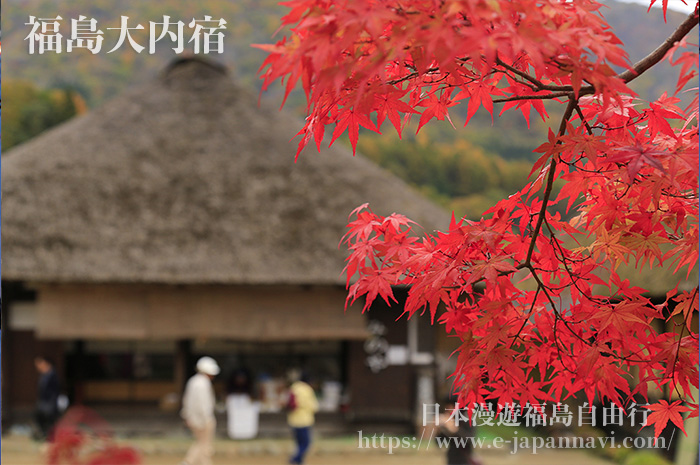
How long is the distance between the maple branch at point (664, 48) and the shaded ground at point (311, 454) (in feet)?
25.8

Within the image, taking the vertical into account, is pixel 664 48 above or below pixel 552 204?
above

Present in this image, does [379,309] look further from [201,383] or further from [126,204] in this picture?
[126,204]

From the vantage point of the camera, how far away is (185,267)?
31.7 ft

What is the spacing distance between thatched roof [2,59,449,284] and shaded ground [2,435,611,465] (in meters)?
2.45

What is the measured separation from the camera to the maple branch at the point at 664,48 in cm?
173

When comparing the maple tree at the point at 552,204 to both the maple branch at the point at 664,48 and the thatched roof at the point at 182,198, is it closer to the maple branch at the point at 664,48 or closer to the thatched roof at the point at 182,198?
the maple branch at the point at 664,48

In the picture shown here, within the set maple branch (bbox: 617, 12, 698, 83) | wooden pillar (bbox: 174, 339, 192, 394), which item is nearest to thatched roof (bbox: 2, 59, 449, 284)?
wooden pillar (bbox: 174, 339, 192, 394)

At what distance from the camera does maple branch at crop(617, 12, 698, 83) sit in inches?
68.1

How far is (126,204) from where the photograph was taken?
10.4 metres

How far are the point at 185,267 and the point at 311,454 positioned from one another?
3.38 meters

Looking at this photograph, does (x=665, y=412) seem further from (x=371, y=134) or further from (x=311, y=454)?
(x=371, y=134)

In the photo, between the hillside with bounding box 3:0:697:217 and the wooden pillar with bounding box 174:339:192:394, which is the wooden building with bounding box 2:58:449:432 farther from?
the hillside with bounding box 3:0:697:217

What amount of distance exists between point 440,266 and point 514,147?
2863 centimetres

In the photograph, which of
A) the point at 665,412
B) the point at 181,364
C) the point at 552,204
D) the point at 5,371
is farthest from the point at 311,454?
the point at 552,204
